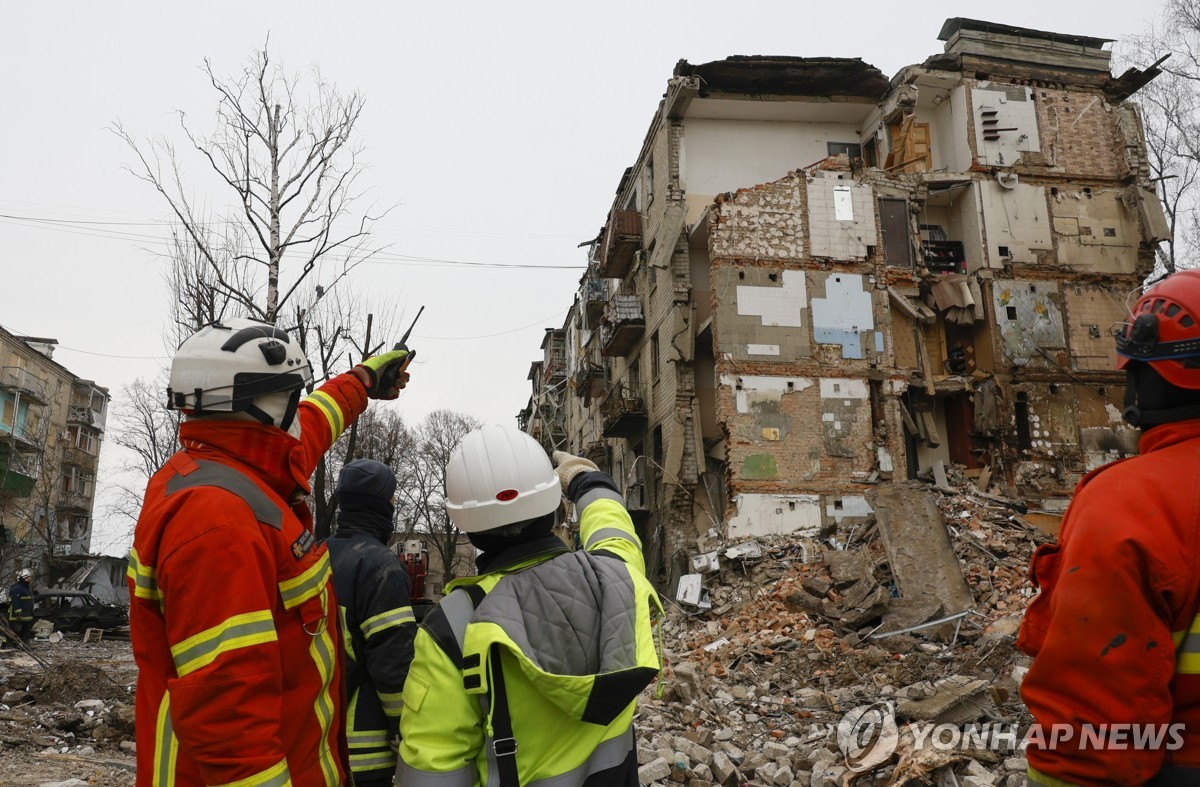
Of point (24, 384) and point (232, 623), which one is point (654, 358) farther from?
point (24, 384)

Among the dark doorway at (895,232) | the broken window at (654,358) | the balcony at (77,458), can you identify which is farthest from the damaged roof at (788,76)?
the balcony at (77,458)

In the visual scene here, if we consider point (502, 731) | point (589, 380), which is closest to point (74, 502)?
point (589, 380)

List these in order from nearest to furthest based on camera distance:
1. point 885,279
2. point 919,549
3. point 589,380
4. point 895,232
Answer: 1. point 919,549
2. point 885,279
3. point 895,232
4. point 589,380

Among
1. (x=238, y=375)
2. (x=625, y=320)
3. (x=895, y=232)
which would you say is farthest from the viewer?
(x=625, y=320)

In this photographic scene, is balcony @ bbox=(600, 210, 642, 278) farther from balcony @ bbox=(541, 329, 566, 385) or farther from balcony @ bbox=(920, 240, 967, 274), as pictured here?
balcony @ bbox=(541, 329, 566, 385)

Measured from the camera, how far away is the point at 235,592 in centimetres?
185

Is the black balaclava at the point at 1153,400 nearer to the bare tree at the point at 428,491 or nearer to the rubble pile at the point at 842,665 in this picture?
the rubble pile at the point at 842,665

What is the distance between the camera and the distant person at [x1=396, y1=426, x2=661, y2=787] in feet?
6.06

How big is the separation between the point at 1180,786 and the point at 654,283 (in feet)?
78.5

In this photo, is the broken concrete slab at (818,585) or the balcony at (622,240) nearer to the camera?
the broken concrete slab at (818,585)

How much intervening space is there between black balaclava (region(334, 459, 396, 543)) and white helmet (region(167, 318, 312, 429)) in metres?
1.16

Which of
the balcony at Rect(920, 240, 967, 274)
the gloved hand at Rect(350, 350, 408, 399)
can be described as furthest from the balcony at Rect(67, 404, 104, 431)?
the gloved hand at Rect(350, 350, 408, 399)

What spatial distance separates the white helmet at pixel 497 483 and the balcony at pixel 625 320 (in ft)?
77.2

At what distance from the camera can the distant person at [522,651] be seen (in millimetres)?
1846
